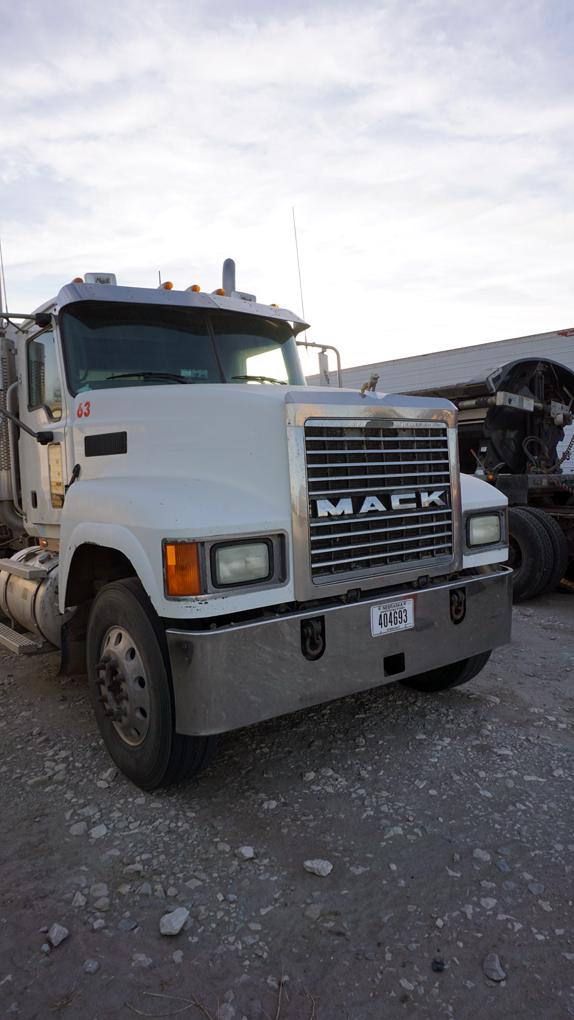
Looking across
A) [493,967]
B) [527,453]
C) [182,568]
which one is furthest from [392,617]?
[527,453]

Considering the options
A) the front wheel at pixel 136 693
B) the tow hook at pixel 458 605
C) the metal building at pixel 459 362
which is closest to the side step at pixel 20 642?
the front wheel at pixel 136 693

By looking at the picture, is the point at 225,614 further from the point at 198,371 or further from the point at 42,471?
the point at 42,471

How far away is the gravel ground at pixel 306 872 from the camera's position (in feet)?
6.63

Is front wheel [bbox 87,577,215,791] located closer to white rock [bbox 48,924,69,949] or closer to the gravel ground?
the gravel ground

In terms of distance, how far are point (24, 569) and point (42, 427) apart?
0.95 m

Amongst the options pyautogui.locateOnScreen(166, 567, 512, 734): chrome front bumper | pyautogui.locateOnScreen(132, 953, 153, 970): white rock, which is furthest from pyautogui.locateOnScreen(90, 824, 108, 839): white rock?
pyautogui.locateOnScreen(132, 953, 153, 970): white rock

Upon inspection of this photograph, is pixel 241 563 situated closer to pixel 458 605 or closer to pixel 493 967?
pixel 458 605

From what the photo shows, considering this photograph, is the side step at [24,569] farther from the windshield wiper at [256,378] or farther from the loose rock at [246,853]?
the loose rock at [246,853]

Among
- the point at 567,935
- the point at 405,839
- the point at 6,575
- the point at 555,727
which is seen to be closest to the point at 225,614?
the point at 405,839

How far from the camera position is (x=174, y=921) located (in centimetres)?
230

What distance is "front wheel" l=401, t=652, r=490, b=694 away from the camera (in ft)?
13.4

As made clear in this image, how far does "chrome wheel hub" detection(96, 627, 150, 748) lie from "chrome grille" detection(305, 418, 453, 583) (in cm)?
94

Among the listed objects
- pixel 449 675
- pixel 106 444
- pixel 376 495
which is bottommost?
pixel 449 675

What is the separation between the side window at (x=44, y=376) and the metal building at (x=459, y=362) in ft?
32.2
